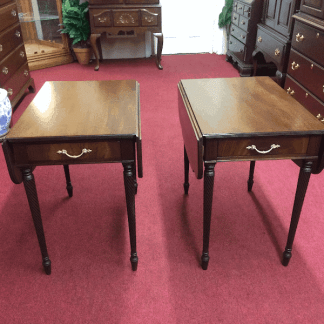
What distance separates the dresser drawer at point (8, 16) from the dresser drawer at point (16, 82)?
46 centimetres

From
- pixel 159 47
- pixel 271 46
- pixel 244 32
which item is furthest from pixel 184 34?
pixel 271 46

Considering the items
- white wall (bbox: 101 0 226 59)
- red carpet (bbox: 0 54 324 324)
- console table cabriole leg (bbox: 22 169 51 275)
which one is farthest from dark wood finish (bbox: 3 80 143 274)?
white wall (bbox: 101 0 226 59)

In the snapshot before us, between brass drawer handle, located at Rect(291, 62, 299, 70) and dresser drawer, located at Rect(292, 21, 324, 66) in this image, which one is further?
brass drawer handle, located at Rect(291, 62, 299, 70)

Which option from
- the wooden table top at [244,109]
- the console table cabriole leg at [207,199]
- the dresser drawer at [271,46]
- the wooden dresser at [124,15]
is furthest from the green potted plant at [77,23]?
the console table cabriole leg at [207,199]

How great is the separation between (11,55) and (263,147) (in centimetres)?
293

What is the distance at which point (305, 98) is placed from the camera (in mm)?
2854

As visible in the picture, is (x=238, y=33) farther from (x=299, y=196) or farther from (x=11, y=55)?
(x=299, y=196)

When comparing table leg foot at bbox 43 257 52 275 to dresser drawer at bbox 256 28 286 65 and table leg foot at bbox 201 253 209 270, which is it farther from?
dresser drawer at bbox 256 28 286 65

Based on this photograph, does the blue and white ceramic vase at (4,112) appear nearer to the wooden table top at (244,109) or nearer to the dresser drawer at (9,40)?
the dresser drawer at (9,40)

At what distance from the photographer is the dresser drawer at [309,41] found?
8.51ft

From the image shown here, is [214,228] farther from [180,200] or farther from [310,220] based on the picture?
[310,220]

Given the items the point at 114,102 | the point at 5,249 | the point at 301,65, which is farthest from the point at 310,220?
the point at 5,249

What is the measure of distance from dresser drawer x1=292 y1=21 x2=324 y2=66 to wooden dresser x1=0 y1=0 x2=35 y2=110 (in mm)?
2670

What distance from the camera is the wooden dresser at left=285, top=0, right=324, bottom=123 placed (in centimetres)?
261
